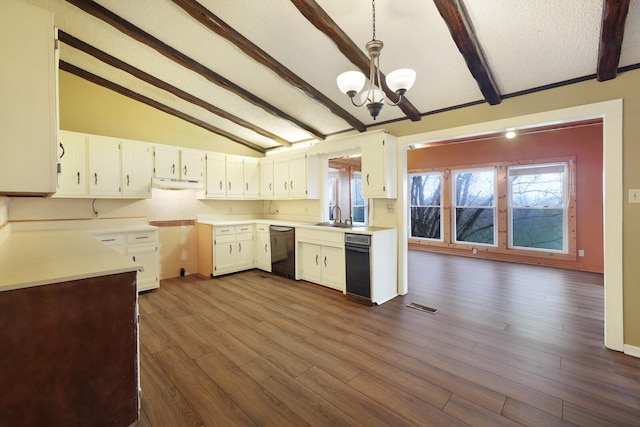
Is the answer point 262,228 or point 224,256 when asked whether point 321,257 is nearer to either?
point 262,228

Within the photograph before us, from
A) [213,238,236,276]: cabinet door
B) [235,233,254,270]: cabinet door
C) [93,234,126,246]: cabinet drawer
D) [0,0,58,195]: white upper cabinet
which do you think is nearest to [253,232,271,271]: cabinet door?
Answer: [235,233,254,270]: cabinet door

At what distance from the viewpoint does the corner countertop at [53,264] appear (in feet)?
4.34

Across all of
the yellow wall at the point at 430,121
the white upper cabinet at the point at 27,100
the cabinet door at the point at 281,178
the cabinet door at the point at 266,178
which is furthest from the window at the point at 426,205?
the white upper cabinet at the point at 27,100

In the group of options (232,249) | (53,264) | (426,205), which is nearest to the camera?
(53,264)

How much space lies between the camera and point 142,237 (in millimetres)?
4023

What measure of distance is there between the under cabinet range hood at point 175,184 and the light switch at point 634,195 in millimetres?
5285

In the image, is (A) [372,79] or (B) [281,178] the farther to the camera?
(B) [281,178]

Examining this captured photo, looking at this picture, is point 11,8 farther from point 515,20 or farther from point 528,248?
point 528,248

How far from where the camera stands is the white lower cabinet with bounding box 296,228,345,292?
4020 mm

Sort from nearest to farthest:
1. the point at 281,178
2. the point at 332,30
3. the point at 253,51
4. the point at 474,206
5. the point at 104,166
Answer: the point at 332,30 → the point at 253,51 → the point at 104,166 → the point at 281,178 → the point at 474,206

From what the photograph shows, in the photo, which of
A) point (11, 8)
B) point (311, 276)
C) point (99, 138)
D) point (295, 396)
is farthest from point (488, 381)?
point (99, 138)

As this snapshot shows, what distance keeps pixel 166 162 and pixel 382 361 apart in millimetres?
4260

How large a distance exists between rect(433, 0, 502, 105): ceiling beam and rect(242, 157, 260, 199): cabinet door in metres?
4.11

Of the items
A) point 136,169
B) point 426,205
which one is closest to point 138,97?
point 136,169
